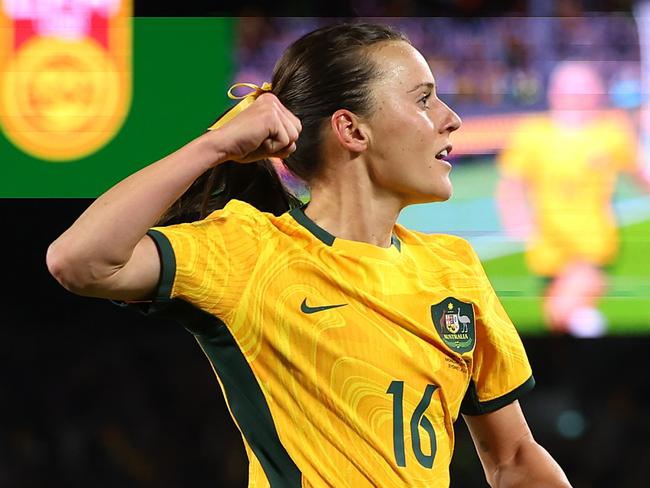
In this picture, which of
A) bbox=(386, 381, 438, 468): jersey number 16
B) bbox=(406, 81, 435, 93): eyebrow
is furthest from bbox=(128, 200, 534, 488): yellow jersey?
bbox=(406, 81, 435, 93): eyebrow

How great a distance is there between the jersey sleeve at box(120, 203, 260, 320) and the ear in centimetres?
19

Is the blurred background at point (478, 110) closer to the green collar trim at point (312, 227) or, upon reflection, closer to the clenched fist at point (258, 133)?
the green collar trim at point (312, 227)

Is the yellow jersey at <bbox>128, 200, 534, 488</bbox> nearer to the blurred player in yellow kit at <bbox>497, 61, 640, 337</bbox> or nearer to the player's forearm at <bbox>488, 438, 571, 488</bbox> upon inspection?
the player's forearm at <bbox>488, 438, 571, 488</bbox>

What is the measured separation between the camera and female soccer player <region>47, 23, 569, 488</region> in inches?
53.6

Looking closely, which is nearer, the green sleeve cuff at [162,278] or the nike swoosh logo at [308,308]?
the green sleeve cuff at [162,278]

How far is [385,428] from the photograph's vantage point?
1458 mm

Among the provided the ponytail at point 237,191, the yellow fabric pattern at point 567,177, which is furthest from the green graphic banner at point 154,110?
the ponytail at point 237,191

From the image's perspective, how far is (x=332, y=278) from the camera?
1.50m

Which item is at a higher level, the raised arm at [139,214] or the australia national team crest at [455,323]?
the raised arm at [139,214]

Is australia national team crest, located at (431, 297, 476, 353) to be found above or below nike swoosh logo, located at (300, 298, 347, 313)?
below

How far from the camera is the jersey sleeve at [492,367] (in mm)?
1620

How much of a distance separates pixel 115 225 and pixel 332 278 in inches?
12.8

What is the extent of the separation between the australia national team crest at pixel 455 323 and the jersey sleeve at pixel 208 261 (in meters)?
0.27

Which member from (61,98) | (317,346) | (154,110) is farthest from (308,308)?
(61,98)
